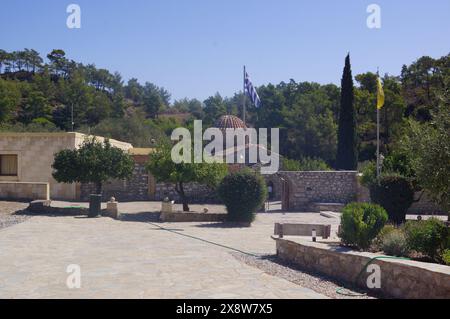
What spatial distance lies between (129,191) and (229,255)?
63.2 feet

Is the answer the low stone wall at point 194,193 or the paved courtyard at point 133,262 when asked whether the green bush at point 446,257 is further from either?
the low stone wall at point 194,193

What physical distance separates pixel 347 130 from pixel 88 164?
2249cm

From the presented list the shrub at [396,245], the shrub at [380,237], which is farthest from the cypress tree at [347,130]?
the shrub at [396,245]

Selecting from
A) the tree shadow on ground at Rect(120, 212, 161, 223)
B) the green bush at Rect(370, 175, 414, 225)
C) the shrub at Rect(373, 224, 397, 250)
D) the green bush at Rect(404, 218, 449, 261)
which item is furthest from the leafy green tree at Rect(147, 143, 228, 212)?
the green bush at Rect(404, 218, 449, 261)

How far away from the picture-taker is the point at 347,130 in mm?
38875

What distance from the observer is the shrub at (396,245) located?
30.0 ft

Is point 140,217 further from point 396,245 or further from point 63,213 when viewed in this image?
point 396,245

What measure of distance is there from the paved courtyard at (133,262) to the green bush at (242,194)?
80.6 inches

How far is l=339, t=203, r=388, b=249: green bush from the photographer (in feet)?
32.4

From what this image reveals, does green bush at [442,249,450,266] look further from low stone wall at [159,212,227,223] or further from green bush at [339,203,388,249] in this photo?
low stone wall at [159,212,227,223]

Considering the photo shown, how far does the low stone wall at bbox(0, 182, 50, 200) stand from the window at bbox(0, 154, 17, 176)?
471 cm

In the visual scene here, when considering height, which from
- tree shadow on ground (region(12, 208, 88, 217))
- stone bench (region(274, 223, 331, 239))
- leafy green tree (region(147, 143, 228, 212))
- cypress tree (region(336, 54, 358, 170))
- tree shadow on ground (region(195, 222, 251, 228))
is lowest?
tree shadow on ground (region(195, 222, 251, 228))

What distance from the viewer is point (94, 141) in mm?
24188
